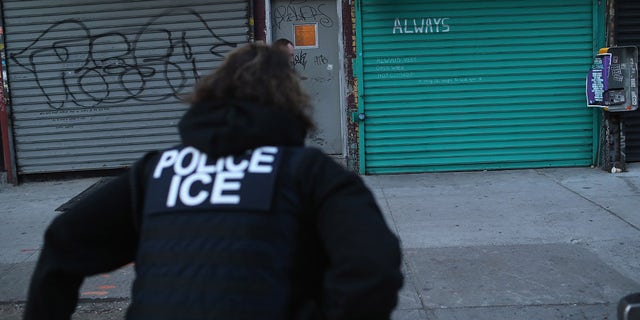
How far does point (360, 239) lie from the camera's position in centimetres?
180

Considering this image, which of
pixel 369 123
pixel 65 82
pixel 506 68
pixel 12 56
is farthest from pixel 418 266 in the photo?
pixel 12 56

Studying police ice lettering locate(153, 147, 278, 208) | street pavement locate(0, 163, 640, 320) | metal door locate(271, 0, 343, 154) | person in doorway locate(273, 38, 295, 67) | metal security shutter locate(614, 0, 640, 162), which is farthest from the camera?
metal door locate(271, 0, 343, 154)

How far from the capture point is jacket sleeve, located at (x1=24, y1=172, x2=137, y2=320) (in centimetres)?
206

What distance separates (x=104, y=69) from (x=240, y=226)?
26.8 ft

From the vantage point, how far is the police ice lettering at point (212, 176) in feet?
6.18

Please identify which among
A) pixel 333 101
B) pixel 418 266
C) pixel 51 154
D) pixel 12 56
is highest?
pixel 12 56

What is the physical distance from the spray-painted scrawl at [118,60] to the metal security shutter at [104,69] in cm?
1

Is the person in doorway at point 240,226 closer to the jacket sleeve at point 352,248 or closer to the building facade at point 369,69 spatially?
the jacket sleeve at point 352,248

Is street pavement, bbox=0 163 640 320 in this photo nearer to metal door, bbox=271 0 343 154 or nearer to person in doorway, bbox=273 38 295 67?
metal door, bbox=271 0 343 154

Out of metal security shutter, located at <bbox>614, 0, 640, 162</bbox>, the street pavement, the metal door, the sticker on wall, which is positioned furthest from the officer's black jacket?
metal security shutter, located at <bbox>614, 0, 640, 162</bbox>

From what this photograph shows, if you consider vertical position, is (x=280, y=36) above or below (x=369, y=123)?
above

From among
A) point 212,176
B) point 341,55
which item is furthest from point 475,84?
point 212,176

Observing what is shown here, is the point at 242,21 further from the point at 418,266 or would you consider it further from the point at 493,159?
the point at 418,266

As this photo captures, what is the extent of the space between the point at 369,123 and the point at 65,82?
421 cm
